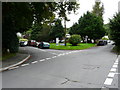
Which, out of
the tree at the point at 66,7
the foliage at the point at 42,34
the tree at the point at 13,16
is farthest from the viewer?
the foliage at the point at 42,34

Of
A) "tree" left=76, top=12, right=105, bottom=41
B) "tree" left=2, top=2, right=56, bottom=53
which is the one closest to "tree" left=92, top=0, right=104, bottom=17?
"tree" left=76, top=12, right=105, bottom=41

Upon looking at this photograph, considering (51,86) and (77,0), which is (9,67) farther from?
(77,0)

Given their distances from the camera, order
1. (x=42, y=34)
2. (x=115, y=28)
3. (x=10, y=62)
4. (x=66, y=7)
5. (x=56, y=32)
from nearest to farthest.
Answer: (x=10, y=62) < (x=66, y=7) < (x=115, y=28) < (x=42, y=34) < (x=56, y=32)

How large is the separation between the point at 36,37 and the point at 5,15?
44522mm

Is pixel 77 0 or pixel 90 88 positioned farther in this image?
pixel 77 0

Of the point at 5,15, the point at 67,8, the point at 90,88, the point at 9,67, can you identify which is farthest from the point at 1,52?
the point at 90,88

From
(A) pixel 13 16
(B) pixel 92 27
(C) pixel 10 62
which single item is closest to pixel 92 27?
(B) pixel 92 27

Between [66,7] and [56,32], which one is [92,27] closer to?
[56,32]

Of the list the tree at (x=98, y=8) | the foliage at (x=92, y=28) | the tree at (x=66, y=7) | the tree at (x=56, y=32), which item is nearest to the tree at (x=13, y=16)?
the tree at (x=66, y=7)

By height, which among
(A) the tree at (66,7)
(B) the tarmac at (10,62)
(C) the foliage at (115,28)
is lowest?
(B) the tarmac at (10,62)

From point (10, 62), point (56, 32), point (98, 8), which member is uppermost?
point (98, 8)

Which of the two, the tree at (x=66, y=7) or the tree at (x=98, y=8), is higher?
the tree at (x=98, y=8)

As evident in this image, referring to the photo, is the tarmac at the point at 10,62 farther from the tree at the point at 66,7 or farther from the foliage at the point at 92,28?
the foliage at the point at 92,28

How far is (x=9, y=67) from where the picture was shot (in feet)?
32.7
